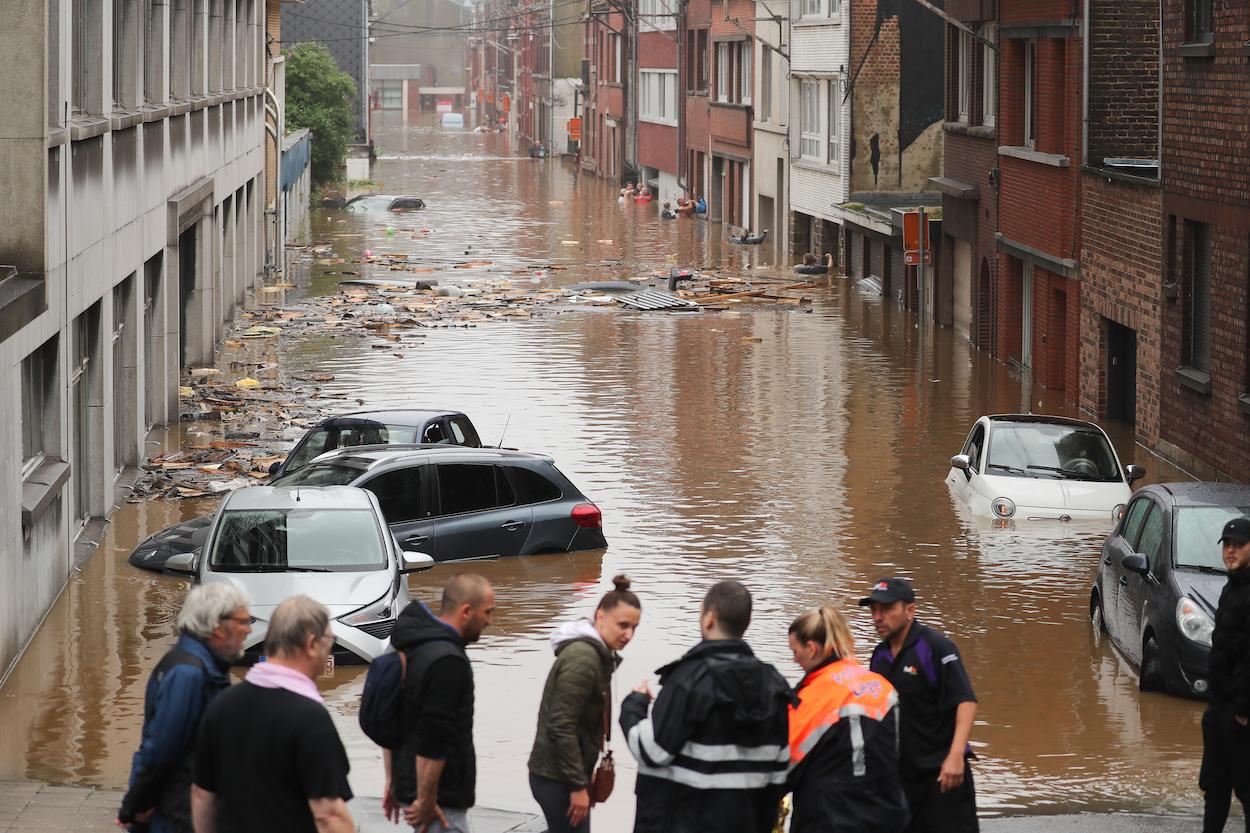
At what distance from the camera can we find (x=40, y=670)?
48.0 feet

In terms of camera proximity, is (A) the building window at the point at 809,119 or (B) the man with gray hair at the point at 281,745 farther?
(A) the building window at the point at 809,119

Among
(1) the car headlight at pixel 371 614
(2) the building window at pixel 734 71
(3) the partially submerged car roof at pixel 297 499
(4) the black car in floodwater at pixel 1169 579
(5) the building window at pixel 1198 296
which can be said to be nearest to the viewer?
(4) the black car in floodwater at pixel 1169 579

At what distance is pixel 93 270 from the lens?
746 inches

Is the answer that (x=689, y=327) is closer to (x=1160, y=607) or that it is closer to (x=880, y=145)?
(x=880, y=145)

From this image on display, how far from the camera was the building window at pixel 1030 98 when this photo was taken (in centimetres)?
3228

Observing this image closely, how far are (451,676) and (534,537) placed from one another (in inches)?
444

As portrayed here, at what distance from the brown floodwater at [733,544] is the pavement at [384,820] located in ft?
1.39

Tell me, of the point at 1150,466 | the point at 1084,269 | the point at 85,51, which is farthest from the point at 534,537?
the point at 1084,269

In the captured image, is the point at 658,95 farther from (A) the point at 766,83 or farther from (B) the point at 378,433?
(B) the point at 378,433

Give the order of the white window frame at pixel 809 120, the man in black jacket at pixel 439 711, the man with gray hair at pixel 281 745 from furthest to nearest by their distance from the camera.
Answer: the white window frame at pixel 809 120 → the man in black jacket at pixel 439 711 → the man with gray hair at pixel 281 745

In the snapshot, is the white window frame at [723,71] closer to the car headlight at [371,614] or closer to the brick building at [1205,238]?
the brick building at [1205,238]

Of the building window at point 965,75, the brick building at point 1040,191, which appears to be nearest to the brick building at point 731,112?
the building window at point 965,75

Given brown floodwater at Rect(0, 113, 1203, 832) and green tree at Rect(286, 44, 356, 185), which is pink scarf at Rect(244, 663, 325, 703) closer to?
brown floodwater at Rect(0, 113, 1203, 832)

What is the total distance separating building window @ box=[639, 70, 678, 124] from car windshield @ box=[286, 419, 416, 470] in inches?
2349
